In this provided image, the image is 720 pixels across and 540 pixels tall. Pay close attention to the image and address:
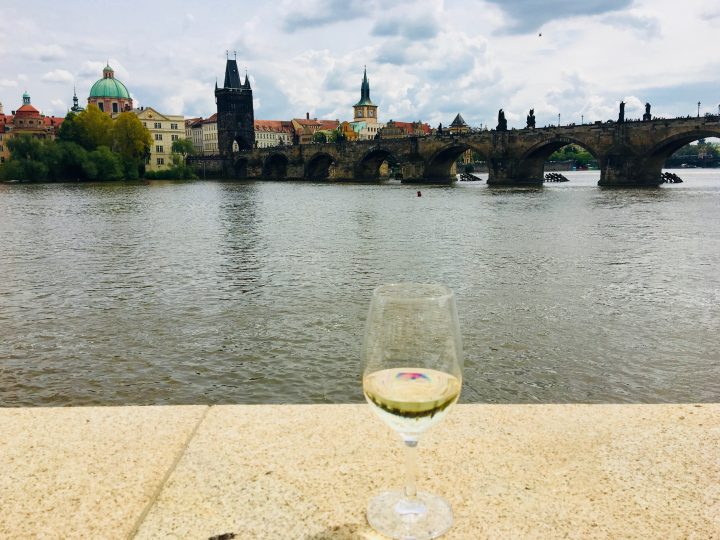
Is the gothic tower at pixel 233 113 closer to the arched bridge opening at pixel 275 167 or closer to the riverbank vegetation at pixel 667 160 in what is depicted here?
the arched bridge opening at pixel 275 167

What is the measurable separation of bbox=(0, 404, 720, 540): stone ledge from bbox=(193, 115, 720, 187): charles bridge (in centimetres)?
5084

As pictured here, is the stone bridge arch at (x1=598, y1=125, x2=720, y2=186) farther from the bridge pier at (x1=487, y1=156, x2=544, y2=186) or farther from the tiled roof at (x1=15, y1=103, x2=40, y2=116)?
the tiled roof at (x1=15, y1=103, x2=40, y2=116)

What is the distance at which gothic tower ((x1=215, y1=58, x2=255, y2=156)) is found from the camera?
105 metres

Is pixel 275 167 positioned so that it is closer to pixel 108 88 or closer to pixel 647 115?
pixel 108 88

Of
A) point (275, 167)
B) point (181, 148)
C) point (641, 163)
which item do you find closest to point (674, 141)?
point (641, 163)

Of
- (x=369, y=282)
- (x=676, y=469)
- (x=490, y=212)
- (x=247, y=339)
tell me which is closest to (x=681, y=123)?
(x=490, y=212)

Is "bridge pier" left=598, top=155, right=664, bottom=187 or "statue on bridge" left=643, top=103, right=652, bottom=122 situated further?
"bridge pier" left=598, top=155, right=664, bottom=187

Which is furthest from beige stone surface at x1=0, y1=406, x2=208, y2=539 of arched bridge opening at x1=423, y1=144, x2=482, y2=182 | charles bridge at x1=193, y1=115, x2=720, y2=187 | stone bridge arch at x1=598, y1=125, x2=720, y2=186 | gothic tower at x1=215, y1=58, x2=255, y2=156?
gothic tower at x1=215, y1=58, x2=255, y2=156

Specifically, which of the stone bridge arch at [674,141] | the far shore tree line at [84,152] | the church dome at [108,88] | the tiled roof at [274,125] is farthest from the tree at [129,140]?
the tiled roof at [274,125]

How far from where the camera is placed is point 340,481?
5.28 ft

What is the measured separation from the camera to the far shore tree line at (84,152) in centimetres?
6125

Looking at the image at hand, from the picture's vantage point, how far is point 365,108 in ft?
500

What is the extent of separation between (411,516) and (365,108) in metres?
156

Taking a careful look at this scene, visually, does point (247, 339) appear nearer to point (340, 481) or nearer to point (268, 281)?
point (268, 281)
